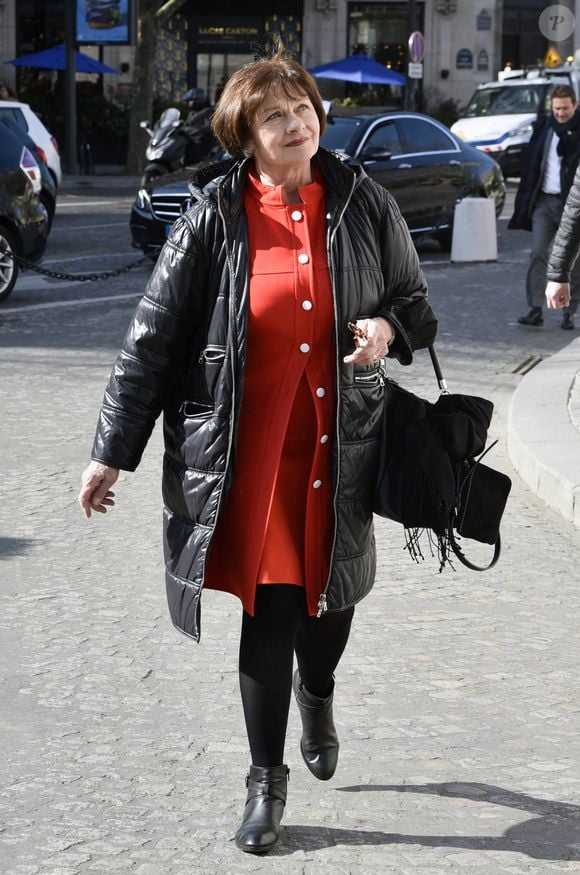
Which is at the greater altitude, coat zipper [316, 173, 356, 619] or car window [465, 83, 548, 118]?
car window [465, 83, 548, 118]

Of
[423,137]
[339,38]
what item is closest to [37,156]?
[423,137]

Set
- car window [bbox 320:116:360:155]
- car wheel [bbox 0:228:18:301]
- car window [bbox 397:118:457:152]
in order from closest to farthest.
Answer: car wheel [bbox 0:228:18:301] < car window [bbox 320:116:360:155] < car window [bbox 397:118:457:152]

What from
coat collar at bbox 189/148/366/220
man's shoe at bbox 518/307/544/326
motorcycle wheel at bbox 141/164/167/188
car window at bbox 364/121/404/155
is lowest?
man's shoe at bbox 518/307/544/326

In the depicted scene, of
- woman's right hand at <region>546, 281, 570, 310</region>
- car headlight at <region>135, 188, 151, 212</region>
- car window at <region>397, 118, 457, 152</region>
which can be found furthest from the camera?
car window at <region>397, 118, 457, 152</region>

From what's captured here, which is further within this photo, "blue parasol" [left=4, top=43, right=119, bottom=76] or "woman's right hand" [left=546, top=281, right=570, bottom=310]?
"blue parasol" [left=4, top=43, right=119, bottom=76]

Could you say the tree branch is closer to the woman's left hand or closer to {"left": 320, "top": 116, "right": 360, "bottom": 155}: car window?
{"left": 320, "top": 116, "right": 360, "bottom": 155}: car window

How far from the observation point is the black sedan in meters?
15.3

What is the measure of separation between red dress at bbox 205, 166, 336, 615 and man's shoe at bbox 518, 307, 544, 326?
8404 mm

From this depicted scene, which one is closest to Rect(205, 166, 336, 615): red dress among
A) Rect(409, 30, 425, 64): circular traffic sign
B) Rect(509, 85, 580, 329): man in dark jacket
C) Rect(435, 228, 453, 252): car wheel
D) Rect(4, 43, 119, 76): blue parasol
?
Rect(509, 85, 580, 329): man in dark jacket

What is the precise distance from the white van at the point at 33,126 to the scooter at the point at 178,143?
3.95 ft

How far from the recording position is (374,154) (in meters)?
15.7

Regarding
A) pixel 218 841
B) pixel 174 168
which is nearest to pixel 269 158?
pixel 218 841

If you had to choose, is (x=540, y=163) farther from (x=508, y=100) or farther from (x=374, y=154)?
(x=508, y=100)

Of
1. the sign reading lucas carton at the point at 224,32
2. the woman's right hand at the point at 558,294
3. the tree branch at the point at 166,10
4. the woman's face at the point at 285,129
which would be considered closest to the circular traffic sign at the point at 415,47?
the tree branch at the point at 166,10
